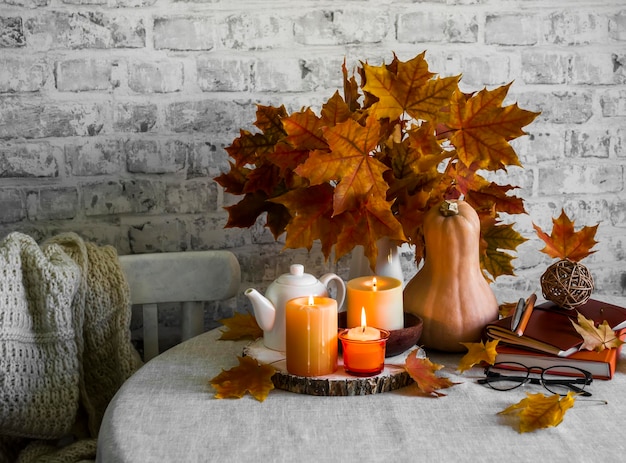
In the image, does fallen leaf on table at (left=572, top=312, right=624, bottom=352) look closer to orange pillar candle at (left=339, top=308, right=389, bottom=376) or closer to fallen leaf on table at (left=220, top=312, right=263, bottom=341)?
orange pillar candle at (left=339, top=308, right=389, bottom=376)

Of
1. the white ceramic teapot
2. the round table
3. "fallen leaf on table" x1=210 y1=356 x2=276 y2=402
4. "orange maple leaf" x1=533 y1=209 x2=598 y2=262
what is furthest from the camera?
"orange maple leaf" x1=533 y1=209 x2=598 y2=262

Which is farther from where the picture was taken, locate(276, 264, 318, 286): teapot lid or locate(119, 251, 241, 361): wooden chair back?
locate(119, 251, 241, 361): wooden chair back

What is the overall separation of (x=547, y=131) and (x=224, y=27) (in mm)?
775

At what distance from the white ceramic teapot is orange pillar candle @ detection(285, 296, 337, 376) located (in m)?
0.06

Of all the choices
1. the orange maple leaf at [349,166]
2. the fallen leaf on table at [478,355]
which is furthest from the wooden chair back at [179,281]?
the fallen leaf on table at [478,355]

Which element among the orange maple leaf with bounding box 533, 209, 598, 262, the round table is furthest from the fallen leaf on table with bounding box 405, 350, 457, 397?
the orange maple leaf with bounding box 533, 209, 598, 262

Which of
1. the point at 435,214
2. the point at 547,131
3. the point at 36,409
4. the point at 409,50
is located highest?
the point at 409,50

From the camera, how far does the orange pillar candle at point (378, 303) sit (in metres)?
1.10

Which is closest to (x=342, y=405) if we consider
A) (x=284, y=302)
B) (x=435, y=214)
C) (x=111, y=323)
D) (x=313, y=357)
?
(x=313, y=357)

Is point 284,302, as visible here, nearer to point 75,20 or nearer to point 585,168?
point 75,20

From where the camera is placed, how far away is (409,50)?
62.4 inches

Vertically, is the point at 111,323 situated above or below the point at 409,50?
below

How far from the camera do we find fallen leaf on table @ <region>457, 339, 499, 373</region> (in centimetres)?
107

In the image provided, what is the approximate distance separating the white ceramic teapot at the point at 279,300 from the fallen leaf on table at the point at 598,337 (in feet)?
1.30
